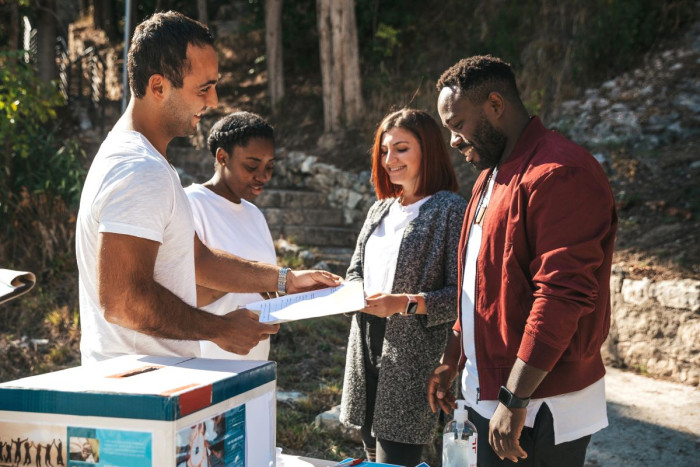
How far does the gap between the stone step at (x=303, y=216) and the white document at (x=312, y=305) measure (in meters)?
7.30

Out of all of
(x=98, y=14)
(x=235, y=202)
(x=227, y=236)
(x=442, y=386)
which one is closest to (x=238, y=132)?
(x=235, y=202)

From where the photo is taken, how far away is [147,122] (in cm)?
213

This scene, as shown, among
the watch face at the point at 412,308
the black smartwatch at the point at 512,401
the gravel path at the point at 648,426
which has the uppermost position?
the watch face at the point at 412,308

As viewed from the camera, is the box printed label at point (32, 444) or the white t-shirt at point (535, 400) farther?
the white t-shirt at point (535, 400)

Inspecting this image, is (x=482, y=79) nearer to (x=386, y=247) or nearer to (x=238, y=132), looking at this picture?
(x=386, y=247)

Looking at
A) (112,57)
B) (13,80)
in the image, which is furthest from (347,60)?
(112,57)

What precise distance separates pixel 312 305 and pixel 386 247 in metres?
1.03

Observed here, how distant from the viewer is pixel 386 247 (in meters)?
3.21

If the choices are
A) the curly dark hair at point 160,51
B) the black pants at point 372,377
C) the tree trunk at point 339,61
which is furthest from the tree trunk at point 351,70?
the curly dark hair at point 160,51

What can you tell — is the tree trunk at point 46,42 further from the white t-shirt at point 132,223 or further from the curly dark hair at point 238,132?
the white t-shirt at point 132,223

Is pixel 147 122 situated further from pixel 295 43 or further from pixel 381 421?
pixel 295 43

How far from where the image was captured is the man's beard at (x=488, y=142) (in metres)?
2.31

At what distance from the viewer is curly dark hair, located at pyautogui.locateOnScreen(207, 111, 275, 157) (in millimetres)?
3369

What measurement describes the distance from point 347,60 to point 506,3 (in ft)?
10.8
